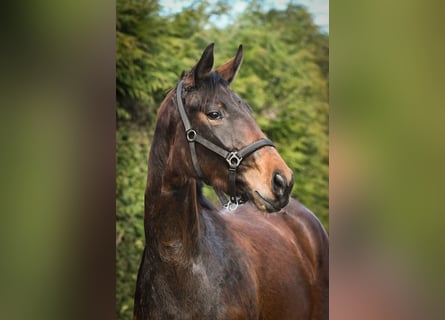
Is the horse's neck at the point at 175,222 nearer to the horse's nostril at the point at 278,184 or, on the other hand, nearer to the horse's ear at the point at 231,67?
the horse's nostril at the point at 278,184

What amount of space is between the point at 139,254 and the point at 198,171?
16.2 inches

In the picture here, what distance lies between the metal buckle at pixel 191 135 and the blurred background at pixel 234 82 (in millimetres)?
192

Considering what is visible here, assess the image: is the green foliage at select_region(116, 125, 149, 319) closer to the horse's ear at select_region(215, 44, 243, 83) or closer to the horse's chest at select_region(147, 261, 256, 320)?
the horse's chest at select_region(147, 261, 256, 320)

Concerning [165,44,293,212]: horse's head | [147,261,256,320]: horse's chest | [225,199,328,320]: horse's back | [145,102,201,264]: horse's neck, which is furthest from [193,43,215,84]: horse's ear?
[147,261,256,320]: horse's chest

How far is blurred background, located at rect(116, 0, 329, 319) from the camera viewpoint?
198cm

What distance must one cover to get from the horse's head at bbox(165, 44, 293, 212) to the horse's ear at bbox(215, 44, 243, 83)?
0.04m

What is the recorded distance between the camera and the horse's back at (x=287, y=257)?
2012mm

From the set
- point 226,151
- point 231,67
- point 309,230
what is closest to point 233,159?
point 226,151

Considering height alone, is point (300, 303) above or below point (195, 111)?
below

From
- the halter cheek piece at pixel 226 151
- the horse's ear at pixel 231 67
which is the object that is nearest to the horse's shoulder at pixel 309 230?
the halter cheek piece at pixel 226 151

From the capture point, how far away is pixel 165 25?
6.54 ft
